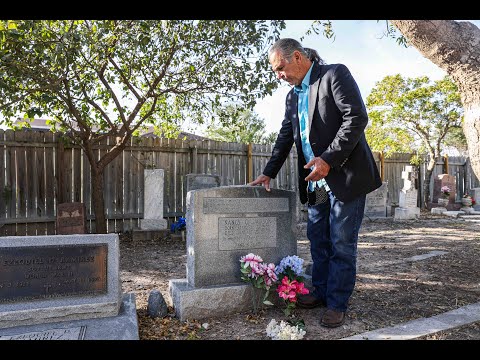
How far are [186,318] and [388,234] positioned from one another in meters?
6.49

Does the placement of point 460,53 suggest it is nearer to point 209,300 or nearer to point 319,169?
point 319,169

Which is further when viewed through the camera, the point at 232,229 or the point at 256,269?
the point at 232,229

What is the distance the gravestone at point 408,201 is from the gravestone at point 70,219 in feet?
28.9

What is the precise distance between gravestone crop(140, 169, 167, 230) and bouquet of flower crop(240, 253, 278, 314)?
193 inches

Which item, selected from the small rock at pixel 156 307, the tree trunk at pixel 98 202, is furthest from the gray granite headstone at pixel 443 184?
the small rock at pixel 156 307

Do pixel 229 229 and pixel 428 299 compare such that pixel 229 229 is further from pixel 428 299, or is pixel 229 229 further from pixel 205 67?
pixel 205 67

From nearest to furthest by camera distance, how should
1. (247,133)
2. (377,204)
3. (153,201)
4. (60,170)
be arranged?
(60,170), (153,201), (377,204), (247,133)

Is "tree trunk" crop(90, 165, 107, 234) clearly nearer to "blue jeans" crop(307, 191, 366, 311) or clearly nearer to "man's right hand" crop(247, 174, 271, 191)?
"man's right hand" crop(247, 174, 271, 191)

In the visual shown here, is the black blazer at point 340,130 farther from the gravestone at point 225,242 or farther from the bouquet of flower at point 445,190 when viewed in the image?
the bouquet of flower at point 445,190

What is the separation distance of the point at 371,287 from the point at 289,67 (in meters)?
2.48

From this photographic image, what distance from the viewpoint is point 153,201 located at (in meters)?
7.90

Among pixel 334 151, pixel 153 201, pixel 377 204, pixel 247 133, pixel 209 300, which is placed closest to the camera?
pixel 334 151

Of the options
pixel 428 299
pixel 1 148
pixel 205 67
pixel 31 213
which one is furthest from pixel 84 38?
pixel 428 299

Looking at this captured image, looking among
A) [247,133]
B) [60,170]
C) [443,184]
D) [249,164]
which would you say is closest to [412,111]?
[443,184]
